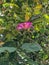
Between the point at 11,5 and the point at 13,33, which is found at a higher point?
the point at 11,5

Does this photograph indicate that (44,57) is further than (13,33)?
Yes

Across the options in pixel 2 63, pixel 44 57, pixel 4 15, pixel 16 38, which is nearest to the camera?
pixel 2 63

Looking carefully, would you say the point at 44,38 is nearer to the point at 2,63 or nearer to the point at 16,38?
the point at 16,38

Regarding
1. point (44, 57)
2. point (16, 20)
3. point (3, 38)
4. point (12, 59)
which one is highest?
point (16, 20)

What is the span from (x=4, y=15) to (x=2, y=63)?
1.20 ft

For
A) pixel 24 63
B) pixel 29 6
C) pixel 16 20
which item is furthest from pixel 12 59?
pixel 29 6

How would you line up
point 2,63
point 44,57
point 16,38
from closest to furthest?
1. point 2,63
2. point 16,38
3. point 44,57

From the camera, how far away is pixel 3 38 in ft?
4.65

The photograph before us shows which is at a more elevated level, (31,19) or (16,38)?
(31,19)

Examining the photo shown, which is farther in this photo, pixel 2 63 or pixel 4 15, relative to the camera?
pixel 4 15

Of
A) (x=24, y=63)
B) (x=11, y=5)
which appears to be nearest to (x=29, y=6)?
(x=11, y=5)

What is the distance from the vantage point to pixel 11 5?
1390 mm

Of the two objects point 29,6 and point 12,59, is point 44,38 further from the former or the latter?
point 12,59

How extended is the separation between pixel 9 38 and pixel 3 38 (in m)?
0.09
